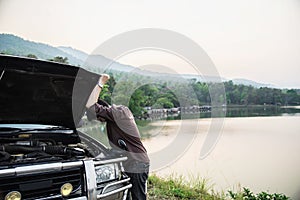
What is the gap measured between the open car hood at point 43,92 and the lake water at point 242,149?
103cm

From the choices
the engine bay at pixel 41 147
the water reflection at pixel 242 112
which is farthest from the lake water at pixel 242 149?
the engine bay at pixel 41 147

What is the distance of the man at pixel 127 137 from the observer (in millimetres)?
2055

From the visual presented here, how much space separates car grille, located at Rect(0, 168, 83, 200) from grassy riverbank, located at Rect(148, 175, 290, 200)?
1.60 m

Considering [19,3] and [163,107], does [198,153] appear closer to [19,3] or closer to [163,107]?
[163,107]

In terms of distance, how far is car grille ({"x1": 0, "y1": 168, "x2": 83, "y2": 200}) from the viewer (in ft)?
4.63

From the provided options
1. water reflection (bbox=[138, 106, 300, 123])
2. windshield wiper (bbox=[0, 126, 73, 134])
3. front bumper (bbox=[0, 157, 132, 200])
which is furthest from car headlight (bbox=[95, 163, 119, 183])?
water reflection (bbox=[138, 106, 300, 123])

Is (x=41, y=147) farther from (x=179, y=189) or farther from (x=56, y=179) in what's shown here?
(x=179, y=189)

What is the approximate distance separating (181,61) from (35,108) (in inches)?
63.8

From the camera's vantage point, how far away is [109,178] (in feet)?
6.01

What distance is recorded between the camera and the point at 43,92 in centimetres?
222

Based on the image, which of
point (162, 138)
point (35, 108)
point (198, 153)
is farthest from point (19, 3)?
point (198, 153)

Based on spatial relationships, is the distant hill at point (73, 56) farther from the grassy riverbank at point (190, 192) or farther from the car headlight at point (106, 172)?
the grassy riverbank at point (190, 192)

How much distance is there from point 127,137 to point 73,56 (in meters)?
2.67

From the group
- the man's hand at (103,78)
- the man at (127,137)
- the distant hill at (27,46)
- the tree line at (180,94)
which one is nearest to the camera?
the man at (127,137)
